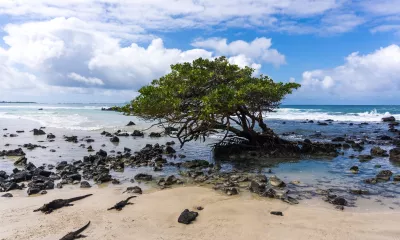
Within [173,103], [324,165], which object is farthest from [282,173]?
[173,103]

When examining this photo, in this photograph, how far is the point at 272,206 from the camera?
8.20 m

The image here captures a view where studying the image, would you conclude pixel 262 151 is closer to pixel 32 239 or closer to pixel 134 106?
pixel 134 106

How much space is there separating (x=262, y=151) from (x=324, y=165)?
3498 mm

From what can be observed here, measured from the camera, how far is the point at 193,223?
702cm

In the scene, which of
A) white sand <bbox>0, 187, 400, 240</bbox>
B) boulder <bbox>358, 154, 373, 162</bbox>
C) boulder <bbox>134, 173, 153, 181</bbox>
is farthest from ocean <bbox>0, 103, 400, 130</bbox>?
white sand <bbox>0, 187, 400, 240</bbox>

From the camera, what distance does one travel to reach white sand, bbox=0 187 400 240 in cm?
643

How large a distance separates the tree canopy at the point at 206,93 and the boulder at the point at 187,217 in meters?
6.17

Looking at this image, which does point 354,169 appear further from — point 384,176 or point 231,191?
point 231,191

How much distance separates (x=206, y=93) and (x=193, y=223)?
27.9 ft

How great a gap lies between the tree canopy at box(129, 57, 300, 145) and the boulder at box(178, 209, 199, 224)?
243 inches

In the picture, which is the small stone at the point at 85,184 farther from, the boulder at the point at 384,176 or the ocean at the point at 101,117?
the ocean at the point at 101,117

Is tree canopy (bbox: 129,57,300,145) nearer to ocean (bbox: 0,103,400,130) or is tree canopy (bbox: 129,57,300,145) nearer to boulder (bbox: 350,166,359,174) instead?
boulder (bbox: 350,166,359,174)

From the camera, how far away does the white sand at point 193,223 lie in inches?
253

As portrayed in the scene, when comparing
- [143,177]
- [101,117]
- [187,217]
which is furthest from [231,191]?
[101,117]
